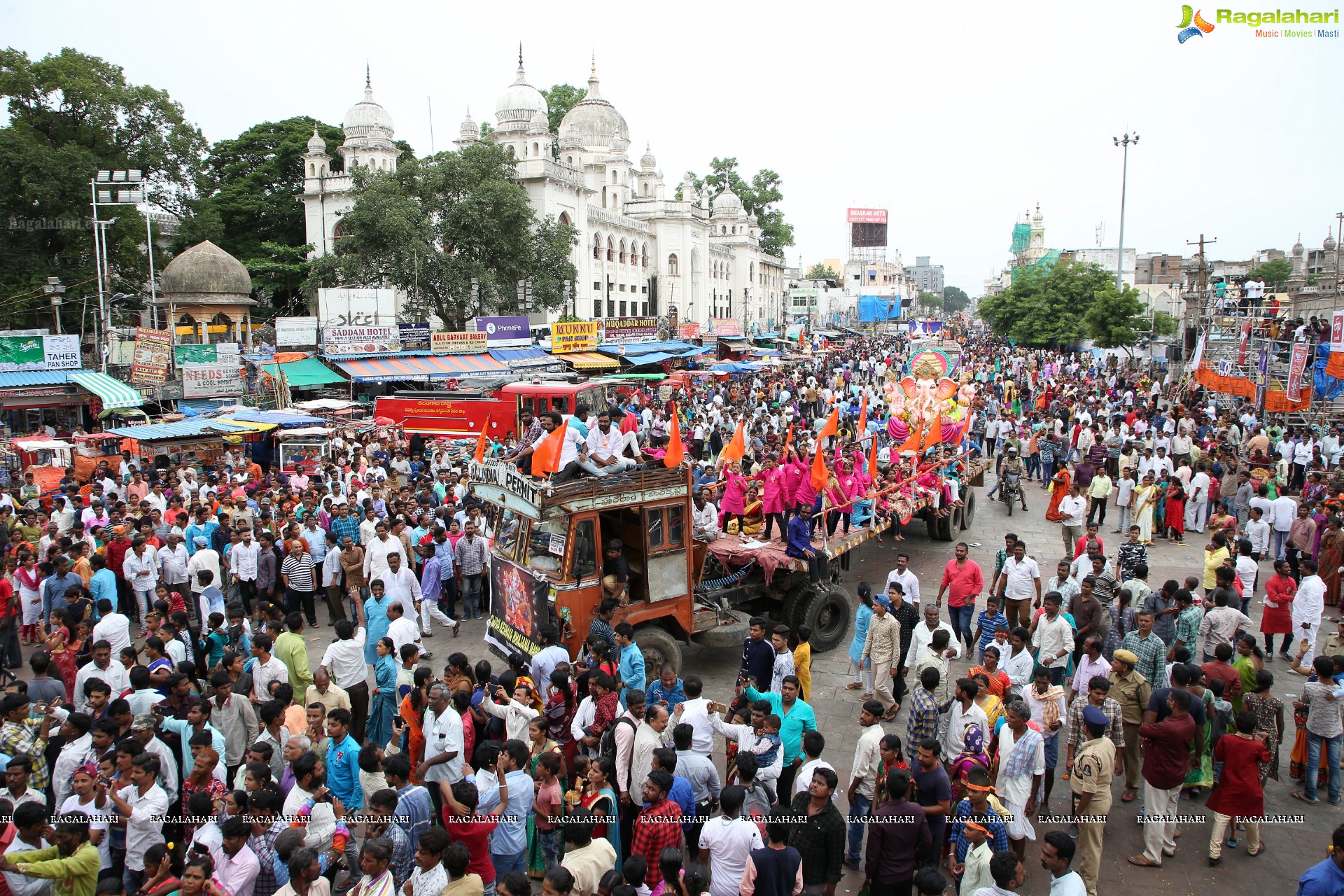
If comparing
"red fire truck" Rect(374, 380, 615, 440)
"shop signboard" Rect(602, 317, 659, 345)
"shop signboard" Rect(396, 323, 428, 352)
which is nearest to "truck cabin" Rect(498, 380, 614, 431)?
"red fire truck" Rect(374, 380, 615, 440)

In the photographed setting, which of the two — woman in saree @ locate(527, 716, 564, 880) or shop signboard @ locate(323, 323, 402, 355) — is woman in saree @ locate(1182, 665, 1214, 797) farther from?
shop signboard @ locate(323, 323, 402, 355)

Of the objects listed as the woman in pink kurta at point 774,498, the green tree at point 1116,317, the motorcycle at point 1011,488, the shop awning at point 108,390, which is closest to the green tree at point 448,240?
the shop awning at point 108,390

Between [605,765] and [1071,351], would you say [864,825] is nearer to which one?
[605,765]

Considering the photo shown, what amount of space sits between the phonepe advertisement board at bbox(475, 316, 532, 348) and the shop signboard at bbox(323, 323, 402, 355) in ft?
10.8

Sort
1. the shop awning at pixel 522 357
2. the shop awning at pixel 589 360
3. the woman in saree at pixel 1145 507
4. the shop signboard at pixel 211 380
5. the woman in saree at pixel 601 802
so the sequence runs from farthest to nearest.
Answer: the shop awning at pixel 589 360
the shop awning at pixel 522 357
the shop signboard at pixel 211 380
the woman in saree at pixel 1145 507
the woman in saree at pixel 601 802

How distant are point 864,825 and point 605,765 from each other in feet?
7.20

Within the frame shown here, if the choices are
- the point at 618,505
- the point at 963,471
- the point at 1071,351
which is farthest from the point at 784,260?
the point at 618,505

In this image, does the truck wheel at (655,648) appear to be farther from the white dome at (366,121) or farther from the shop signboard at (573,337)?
the white dome at (366,121)

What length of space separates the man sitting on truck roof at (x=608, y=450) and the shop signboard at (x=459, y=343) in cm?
2167

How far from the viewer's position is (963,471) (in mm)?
14398

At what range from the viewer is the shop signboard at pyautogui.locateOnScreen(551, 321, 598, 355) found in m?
32.8

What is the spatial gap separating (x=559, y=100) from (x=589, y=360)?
38.2m

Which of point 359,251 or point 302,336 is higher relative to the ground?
point 359,251

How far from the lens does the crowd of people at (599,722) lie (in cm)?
Result: 455
